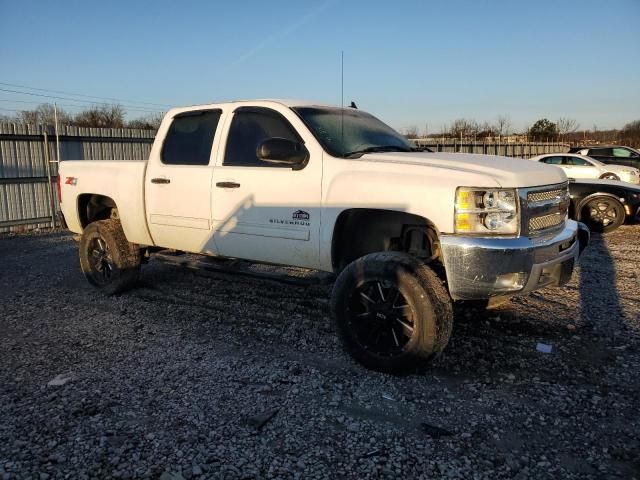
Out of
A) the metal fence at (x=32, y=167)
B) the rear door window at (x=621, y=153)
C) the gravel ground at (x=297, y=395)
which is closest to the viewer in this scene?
the gravel ground at (x=297, y=395)

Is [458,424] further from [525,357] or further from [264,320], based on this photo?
[264,320]

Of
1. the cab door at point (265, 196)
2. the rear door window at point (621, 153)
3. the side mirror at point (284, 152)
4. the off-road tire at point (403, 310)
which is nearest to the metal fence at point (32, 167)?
the cab door at point (265, 196)

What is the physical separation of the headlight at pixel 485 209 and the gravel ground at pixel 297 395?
1.11 meters

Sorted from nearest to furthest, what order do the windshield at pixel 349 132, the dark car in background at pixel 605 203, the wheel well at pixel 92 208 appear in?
the windshield at pixel 349 132
the wheel well at pixel 92 208
the dark car in background at pixel 605 203

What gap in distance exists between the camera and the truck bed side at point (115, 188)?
5.63m

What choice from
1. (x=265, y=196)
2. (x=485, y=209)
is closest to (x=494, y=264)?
(x=485, y=209)

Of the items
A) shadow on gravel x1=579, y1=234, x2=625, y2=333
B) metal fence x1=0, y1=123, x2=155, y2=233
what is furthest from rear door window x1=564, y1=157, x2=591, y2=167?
metal fence x1=0, y1=123, x2=155, y2=233

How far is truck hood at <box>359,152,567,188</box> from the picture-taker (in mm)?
3650

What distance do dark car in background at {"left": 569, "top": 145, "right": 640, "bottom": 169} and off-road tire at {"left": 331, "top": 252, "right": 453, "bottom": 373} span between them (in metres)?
18.8

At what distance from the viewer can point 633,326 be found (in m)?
4.91

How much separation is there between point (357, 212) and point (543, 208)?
140cm

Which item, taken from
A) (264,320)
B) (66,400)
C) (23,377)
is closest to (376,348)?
(264,320)

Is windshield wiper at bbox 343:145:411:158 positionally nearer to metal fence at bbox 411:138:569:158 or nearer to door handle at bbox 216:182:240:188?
door handle at bbox 216:182:240:188

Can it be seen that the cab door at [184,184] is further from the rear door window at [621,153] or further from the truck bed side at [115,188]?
the rear door window at [621,153]
